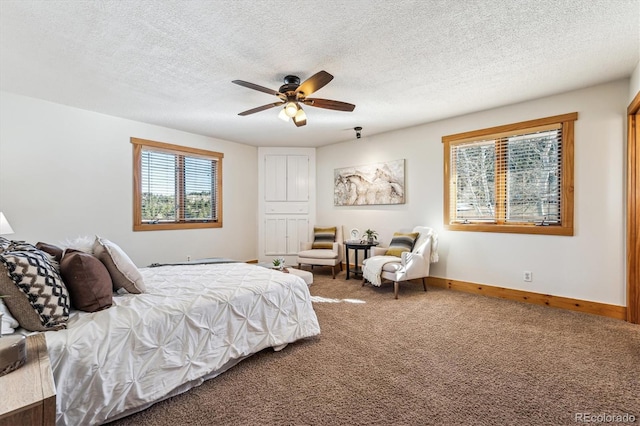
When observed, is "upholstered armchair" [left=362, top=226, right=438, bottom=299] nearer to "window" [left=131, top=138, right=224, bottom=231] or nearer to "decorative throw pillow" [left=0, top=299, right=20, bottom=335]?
"window" [left=131, top=138, right=224, bottom=231]

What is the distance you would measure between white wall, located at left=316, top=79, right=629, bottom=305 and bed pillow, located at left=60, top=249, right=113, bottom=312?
13.7 ft

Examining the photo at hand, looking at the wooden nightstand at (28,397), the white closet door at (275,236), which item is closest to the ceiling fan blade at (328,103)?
the wooden nightstand at (28,397)

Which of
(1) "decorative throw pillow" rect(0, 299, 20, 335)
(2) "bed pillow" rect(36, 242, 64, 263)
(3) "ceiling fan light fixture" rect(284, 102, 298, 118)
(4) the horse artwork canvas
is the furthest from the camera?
(4) the horse artwork canvas

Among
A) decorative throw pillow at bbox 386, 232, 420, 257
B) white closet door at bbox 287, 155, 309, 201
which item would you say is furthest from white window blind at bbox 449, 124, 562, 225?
white closet door at bbox 287, 155, 309, 201

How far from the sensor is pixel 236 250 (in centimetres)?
589

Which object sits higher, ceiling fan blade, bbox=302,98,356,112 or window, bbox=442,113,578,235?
ceiling fan blade, bbox=302,98,356,112

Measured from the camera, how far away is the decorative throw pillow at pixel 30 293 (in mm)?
1504

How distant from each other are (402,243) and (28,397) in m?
4.23

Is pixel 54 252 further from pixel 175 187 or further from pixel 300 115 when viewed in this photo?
pixel 175 187

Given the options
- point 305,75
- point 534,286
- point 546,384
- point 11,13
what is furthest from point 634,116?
point 11,13

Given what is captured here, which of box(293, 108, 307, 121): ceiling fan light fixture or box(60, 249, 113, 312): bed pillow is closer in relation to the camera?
box(60, 249, 113, 312): bed pillow

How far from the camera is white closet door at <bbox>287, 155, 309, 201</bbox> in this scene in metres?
6.31

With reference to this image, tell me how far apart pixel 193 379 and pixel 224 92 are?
2831mm

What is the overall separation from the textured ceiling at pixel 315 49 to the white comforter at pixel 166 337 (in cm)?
192
